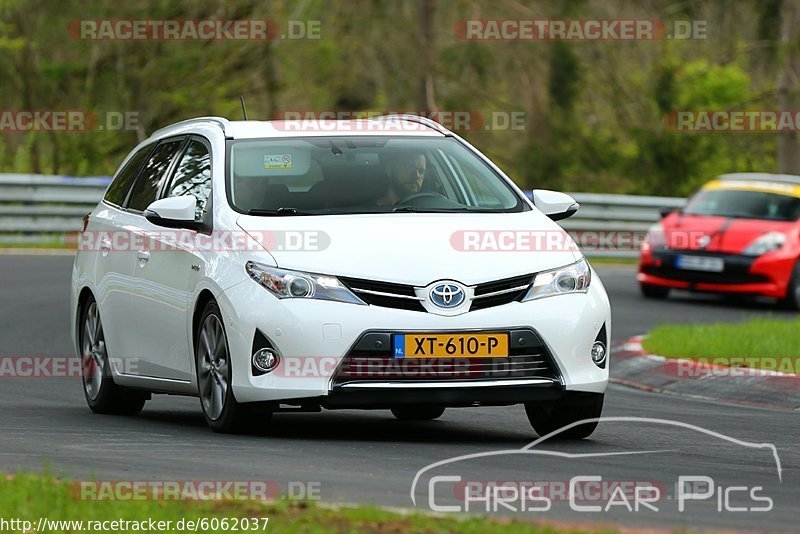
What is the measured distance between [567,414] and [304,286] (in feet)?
5.47

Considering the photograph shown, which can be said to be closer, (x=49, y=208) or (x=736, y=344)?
(x=736, y=344)

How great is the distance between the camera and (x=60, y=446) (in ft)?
27.3

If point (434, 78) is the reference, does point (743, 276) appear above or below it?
below

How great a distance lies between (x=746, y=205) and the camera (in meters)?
21.6

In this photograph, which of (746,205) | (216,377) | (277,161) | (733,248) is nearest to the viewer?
(216,377)

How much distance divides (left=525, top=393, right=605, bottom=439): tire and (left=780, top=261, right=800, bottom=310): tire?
11518mm

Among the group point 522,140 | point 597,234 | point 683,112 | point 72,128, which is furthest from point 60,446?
point 522,140

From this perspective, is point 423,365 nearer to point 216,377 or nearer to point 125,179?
point 216,377

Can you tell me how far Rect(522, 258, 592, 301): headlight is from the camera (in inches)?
340

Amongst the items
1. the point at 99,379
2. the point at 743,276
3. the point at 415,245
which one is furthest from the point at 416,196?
the point at 743,276

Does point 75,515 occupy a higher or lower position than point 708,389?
higher

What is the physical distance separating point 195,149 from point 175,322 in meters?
1.16

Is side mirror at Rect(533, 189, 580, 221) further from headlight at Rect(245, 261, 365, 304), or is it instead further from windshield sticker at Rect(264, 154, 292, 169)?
headlight at Rect(245, 261, 365, 304)

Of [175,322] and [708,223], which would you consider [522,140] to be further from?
[175,322]
